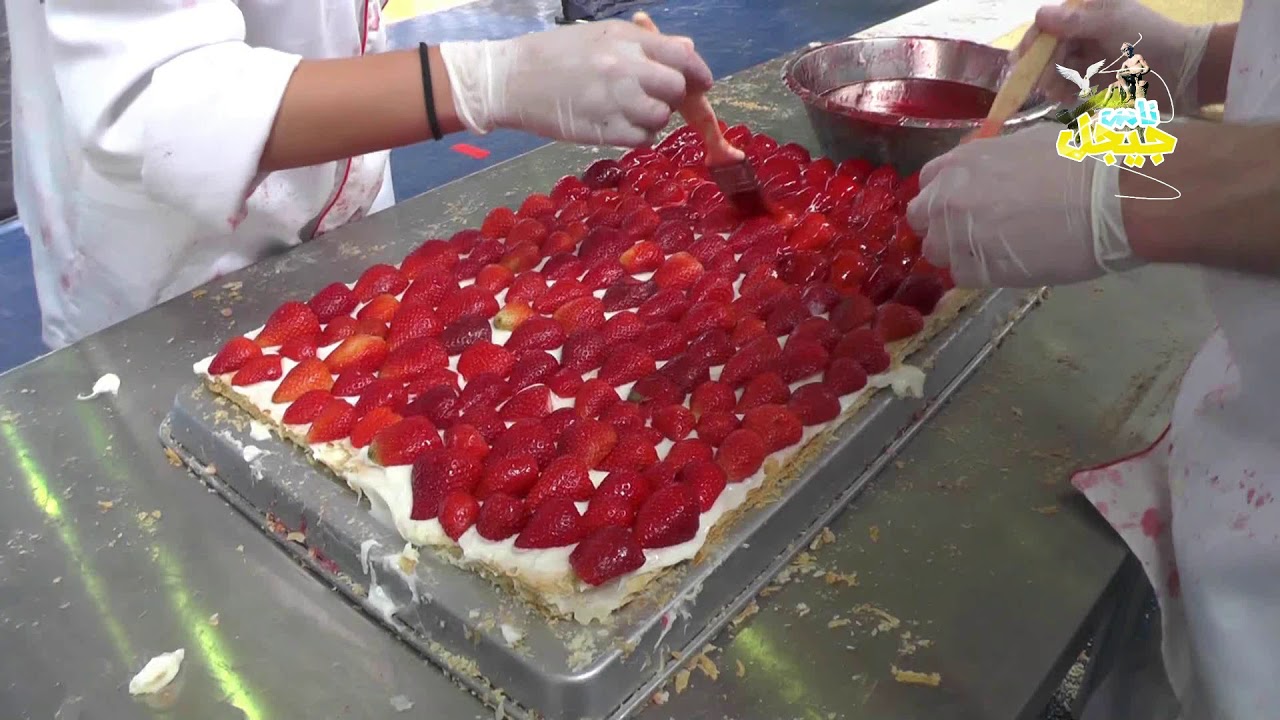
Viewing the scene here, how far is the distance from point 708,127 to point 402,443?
0.70 metres

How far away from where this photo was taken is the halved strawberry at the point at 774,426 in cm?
105

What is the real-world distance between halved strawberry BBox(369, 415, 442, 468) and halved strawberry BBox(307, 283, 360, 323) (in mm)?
311

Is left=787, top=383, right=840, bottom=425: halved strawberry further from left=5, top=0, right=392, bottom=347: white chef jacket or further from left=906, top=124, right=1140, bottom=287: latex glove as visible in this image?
left=5, top=0, right=392, bottom=347: white chef jacket

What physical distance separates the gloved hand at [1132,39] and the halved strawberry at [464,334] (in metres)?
0.91

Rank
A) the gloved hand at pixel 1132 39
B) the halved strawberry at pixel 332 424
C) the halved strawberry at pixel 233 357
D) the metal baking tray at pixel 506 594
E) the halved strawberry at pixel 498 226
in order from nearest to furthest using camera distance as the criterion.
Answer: the metal baking tray at pixel 506 594 → the halved strawberry at pixel 332 424 → the halved strawberry at pixel 233 357 → the gloved hand at pixel 1132 39 → the halved strawberry at pixel 498 226

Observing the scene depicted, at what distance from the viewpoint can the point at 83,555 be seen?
104cm

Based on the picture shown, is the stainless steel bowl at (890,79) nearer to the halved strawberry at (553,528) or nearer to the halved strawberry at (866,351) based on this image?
the halved strawberry at (866,351)

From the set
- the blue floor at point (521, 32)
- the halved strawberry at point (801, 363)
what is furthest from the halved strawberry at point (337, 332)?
the blue floor at point (521, 32)

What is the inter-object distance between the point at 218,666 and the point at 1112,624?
0.96 m

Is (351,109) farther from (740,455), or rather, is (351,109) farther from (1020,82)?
(1020,82)

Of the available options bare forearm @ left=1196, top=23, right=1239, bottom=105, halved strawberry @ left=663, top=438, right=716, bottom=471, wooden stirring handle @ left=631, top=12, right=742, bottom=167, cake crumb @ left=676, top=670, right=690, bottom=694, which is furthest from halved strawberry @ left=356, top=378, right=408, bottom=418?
A: bare forearm @ left=1196, top=23, right=1239, bottom=105

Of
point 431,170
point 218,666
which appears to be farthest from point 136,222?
point 431,170

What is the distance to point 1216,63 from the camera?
1278 mm

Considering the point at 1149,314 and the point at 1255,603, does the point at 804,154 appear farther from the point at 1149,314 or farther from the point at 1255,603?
the point at 1255,603
